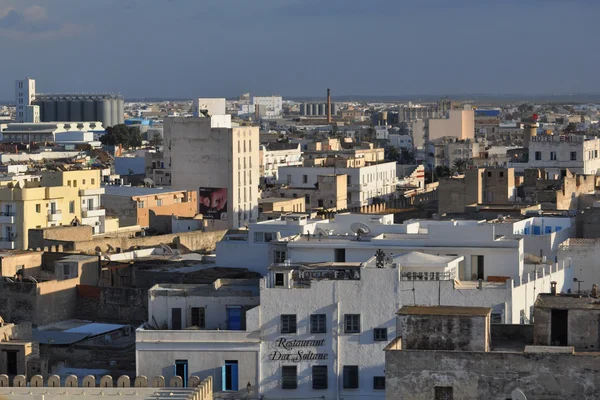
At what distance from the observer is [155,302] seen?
→ 29359 mm

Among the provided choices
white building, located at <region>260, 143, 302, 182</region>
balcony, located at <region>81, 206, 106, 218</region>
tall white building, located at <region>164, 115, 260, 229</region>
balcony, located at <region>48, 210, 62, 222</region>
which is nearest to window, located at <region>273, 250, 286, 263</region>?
balcony, located at <region>48, 210, 62, 222</region>

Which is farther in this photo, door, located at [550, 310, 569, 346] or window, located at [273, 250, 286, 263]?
window, located at [273, 250, 286, 263]

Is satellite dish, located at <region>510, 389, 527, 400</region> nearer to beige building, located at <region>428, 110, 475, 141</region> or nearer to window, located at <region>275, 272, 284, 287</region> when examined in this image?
window, located at <region>275, 272, 284, 287</region>

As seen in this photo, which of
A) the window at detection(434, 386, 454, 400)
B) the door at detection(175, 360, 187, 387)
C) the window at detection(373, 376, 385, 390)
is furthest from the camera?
the window at detection(373, 376, 385, 390)

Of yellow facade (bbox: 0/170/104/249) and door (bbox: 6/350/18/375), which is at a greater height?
yellow facade (bbox: 0/170/104/249)

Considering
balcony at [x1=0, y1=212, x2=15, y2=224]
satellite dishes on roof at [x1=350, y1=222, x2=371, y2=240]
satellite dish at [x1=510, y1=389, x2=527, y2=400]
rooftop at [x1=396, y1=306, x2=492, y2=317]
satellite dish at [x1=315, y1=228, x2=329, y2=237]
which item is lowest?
satellite dish at [x1=510, y1=389, x2=527, y2=400]

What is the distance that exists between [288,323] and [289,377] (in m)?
0.99

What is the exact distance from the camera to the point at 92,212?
55.8 meters

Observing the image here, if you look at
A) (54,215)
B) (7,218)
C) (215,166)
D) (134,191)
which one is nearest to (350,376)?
(7,218)

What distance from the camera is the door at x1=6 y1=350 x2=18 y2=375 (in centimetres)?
2875

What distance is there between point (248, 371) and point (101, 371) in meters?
3.12

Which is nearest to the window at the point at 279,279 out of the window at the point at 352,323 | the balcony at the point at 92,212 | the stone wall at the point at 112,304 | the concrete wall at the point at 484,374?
the window at the point at 352,323

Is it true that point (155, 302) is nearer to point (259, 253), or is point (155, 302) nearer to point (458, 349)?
point (259, 253)

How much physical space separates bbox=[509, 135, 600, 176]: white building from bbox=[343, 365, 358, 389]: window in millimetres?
37709
